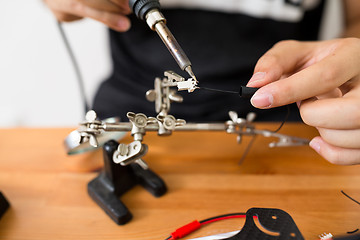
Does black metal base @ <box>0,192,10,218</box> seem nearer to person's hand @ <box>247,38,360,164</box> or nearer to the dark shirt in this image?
the dark shirt

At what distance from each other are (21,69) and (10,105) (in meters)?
0.18

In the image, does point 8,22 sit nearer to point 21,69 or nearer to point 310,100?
point 21,69

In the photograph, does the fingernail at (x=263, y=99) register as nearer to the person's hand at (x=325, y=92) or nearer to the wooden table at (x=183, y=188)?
the person's hand at (x=325, y=92)

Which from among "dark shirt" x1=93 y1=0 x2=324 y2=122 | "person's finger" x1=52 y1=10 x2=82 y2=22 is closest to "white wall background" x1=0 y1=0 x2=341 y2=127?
"dark shirt" x1=93 y1=0 x2=324 y2=122

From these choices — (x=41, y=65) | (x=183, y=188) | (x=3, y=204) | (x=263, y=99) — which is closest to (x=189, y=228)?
(x=183, y=188)

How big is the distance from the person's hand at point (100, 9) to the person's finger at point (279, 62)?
0.30m

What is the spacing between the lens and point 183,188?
0.58m

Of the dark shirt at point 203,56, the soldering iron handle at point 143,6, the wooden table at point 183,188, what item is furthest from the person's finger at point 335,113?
the dark shirt at point 203,56

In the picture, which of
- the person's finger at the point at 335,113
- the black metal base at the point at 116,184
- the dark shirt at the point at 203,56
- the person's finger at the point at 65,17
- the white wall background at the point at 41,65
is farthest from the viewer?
the white wall background at the point at 41,65

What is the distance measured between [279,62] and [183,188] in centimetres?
30

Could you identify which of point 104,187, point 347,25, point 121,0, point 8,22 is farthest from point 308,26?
point 8,22

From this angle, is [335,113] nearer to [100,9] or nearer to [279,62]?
[279,62]

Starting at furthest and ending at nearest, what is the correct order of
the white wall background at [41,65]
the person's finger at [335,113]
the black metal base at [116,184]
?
the white wall background at [41,65] < the black metal base at [116,184] < the person's finger at [335,113]

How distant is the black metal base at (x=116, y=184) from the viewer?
52 centimetres
